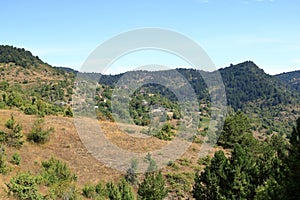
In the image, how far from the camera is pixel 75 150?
42.8m

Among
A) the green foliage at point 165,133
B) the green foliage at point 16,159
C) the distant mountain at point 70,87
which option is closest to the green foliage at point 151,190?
the green foliage at point 16,159

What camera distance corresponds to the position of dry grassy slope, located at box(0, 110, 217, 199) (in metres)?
36.3

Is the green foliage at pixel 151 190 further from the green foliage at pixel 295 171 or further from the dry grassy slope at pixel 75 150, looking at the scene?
the green foliage at pixel 295 171

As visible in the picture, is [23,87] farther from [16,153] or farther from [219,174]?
[219,174]

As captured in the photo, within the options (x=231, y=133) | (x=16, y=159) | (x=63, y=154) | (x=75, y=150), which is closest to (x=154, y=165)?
(x=75, y=150)

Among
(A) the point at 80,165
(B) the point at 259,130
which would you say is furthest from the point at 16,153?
(B) the point at 259,130

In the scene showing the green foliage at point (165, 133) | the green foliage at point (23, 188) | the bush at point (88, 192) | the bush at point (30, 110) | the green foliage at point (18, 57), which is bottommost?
the bush at point (88, 192)

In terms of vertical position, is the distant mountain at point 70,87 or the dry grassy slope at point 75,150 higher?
the distant mountain at point 70,87

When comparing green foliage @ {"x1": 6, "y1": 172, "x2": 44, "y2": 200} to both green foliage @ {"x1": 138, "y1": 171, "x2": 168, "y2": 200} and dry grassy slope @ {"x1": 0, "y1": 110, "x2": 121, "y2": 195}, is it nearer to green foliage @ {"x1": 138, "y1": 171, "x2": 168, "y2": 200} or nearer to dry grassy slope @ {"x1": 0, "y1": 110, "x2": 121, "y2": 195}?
dry grassy slope @ {"x1": 0, "y1": 110, "x2": 121, "y2": 195}

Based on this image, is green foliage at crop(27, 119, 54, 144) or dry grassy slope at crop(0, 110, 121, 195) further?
green foliage at crop(27, 119, 54, 144)

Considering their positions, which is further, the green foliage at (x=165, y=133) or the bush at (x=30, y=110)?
the bush at (x=30, y=110)

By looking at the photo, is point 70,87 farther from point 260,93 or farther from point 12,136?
point 260,93

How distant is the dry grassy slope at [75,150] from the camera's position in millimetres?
36347

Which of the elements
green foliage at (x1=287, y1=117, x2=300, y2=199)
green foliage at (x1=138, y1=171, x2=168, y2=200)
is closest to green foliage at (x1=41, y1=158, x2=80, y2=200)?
green foliage at (x1=138, y1=171, x2=168, y2=200)
